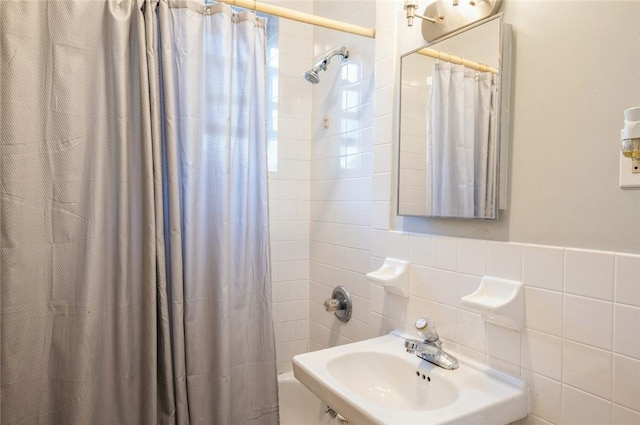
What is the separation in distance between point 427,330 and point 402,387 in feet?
0.66

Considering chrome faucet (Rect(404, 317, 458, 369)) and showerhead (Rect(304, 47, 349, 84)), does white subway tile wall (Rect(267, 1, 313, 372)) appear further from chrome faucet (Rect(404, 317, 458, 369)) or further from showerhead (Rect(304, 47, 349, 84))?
chrome faucet (Rect(404, 317, 458, 369))

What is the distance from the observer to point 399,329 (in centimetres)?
143

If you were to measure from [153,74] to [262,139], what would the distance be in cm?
44

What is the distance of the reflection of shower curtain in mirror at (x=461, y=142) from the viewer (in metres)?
1.14

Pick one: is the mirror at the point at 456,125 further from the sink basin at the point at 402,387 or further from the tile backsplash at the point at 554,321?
the sink basin at the point at 402,387

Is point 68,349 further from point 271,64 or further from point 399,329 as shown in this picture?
point 271,64

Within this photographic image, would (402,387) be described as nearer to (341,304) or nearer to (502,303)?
(502,303)

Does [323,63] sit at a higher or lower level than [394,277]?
higher

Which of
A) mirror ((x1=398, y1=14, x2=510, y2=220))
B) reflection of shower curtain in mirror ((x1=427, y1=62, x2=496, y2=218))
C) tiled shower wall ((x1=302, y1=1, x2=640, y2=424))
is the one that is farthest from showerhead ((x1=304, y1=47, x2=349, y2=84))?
reflection of shower curtain in mirror ((x1=427, y1=62, x2=496, y2=218))

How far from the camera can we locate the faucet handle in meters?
1.20

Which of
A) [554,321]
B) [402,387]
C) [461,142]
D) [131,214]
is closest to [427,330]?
[402,387]

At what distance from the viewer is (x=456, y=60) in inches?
48.9

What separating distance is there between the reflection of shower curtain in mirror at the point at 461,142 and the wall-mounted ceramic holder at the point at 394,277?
241 millimetres

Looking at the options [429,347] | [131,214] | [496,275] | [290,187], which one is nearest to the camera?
[496,275]
